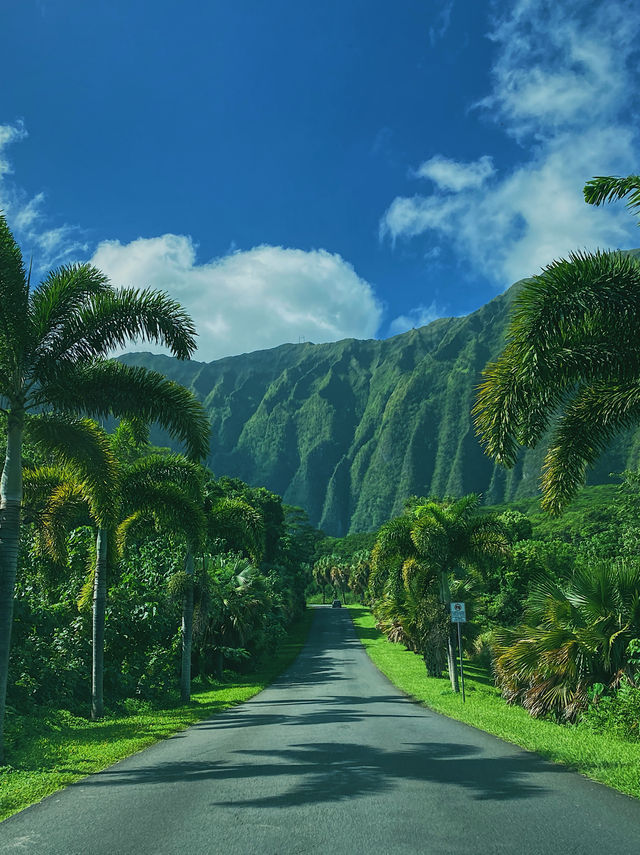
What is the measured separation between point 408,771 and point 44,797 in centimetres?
444

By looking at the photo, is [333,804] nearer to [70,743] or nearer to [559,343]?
[559,343]

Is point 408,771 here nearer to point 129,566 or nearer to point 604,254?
point 604,254

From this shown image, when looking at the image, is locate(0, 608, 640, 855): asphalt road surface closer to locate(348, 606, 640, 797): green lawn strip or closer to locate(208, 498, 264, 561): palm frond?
locate(348, 606, 640, 797): green lawn strip

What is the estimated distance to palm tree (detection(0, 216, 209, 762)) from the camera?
38.3ft

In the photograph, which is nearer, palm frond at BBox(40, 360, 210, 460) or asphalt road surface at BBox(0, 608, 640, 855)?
asphalt road surface at BBox(0, 608, 640, 855)

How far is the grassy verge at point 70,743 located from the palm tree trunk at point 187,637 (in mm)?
599

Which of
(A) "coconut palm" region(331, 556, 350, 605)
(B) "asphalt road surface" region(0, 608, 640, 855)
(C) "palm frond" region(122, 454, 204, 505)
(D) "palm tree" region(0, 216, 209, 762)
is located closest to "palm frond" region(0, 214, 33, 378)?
(D) "palm tree" region(0, 216, 209, 762)

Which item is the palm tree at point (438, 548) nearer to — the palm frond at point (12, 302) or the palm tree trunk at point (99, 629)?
the palm tree trunk at point (99, 629)

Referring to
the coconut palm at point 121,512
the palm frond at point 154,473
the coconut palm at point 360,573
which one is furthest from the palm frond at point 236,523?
the coconut palm at point 360,573

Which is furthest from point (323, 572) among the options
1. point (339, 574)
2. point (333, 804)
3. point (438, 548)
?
point (333, 804)

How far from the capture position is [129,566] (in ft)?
86.7

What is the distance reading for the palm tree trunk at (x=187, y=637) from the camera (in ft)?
74.3

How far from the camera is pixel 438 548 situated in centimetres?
2578

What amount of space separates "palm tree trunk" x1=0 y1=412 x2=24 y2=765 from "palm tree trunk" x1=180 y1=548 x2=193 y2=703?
11689 millimetres
